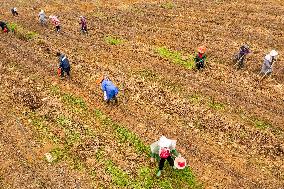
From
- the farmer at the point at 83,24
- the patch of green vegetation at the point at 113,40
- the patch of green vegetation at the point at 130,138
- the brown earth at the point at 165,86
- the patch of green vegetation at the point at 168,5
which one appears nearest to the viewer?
the brown earth at the point at 165,86

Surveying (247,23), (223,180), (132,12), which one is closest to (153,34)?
(132,12)

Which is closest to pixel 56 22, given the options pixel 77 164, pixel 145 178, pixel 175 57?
pixel 175 57

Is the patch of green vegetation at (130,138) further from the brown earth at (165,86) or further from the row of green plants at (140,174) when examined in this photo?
the brown earth at (165,86)

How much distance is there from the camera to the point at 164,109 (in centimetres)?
2064

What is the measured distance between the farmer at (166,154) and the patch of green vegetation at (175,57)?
31.6 ft

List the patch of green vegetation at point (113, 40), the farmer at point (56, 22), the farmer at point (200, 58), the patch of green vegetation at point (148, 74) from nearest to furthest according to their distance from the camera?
the farmer at point (200, 58) → the patch of green vegetation at point (148, 74) → the patch of green vegetation at point (113, 40) → the farmer at point (56, 22)

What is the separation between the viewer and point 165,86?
2272cm

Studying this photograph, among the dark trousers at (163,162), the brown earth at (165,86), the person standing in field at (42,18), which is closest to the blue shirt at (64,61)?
the brown earth at (165,86)

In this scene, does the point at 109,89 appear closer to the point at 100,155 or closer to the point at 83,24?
the point at 100,155

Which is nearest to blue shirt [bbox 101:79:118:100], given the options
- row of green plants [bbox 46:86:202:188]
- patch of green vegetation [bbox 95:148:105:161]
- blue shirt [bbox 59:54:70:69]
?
row of green plants [bbox 46:86:202:188]

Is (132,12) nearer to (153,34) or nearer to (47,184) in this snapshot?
(153,34)

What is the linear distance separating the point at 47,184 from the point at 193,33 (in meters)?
17.5

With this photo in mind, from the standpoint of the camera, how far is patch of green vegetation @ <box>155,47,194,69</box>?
25.1 metres

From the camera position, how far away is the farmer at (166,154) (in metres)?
15.4
